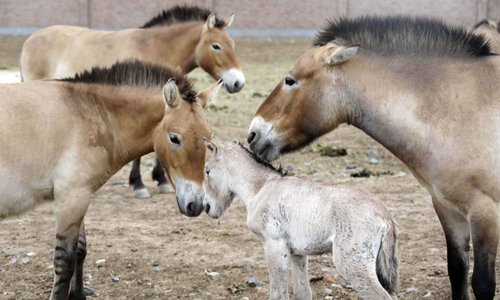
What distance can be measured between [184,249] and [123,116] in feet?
5.89

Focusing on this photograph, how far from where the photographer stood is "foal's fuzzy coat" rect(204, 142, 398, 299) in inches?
196

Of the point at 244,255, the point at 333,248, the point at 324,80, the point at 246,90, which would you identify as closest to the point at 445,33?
the point at 324,80

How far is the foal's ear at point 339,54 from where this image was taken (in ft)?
18.8

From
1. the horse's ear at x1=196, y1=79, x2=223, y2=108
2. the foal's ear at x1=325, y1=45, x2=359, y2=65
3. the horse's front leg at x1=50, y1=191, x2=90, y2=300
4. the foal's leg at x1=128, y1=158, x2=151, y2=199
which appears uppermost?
the foal's ear at x1=325, y1=45, x2=359, y2=65

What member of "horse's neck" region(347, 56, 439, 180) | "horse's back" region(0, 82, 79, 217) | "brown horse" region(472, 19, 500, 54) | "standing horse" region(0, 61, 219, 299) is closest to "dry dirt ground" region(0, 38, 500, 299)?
"horse's back" region(0, 82, 79, 217)

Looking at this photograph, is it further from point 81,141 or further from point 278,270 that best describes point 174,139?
point 278,270

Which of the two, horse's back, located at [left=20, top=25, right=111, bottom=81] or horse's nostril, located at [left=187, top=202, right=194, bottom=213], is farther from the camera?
horse's back, located at [left=20, top=25, right=111, bottom=81]

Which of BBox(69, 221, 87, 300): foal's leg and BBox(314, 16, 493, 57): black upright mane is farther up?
BBox(314, 16, 493, 57): black upright mane

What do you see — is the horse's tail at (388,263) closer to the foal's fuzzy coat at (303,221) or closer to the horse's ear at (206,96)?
the foal's fuzzy coat at (303,221)

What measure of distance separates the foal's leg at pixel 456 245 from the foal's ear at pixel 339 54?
1.13 m

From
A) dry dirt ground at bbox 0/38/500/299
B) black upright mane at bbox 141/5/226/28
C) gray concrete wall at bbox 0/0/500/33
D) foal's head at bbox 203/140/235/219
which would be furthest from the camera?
gray concrete wall at bbox 0/0/500/33

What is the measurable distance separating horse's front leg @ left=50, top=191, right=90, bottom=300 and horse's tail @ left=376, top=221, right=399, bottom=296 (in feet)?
6.86

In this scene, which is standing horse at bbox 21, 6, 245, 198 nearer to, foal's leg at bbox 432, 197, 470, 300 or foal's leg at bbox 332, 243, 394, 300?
foal's leg at bbox 432, 197, 470, 300

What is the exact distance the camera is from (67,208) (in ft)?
19.2
